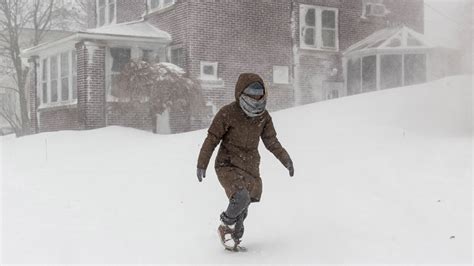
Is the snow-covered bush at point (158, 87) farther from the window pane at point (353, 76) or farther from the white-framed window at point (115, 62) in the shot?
the window pane at point (353, 76)

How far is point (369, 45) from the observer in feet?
71.9

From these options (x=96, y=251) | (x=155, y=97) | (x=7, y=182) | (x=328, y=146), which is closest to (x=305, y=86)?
(x=155, y=97)

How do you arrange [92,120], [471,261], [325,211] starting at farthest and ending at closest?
[92,120] → [325,211] → [471,261]

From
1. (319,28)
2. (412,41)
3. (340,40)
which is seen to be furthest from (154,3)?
(412,41)

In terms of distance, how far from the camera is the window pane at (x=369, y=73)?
21.9 m

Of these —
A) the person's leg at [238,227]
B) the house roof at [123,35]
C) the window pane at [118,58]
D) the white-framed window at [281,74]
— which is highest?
the house roof at [123,35]

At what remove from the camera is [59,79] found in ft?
65.2

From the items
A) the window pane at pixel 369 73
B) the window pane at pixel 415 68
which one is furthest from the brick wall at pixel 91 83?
the window pane at pixel 415 68

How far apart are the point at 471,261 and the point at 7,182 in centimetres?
783

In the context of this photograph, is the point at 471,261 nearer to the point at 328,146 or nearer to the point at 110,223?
the point at 110,223

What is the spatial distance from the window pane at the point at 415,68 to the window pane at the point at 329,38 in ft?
9.02

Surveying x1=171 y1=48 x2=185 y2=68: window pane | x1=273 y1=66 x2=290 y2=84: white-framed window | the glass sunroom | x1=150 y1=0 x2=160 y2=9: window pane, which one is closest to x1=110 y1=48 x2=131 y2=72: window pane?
x1=171 y1=48 x2=185 y2=68: window pane

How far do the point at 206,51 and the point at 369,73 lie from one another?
675 cm

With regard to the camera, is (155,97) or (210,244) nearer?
(210,244)
